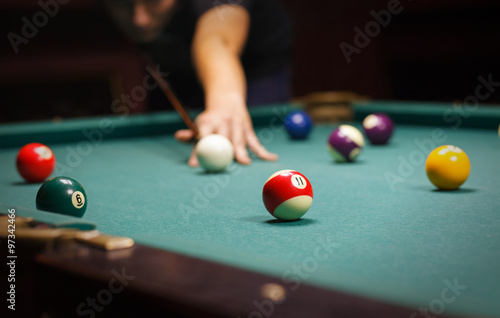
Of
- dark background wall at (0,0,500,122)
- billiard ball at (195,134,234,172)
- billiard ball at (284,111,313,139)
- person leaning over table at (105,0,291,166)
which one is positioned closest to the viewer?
billiard ball at (195,134,234,172)

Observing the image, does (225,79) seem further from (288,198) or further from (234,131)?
(288,198)

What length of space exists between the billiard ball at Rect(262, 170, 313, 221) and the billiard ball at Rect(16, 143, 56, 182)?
4.01 ft

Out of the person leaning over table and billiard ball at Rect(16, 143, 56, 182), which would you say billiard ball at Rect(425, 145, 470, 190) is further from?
the person leaning over table

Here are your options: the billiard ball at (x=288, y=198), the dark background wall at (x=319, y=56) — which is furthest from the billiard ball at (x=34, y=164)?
the dark background wall at (x=319, y=56)

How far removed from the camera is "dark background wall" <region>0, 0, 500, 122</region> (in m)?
6.96

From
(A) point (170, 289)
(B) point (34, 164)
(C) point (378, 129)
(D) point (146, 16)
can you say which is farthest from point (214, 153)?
(D) point (146, 16)

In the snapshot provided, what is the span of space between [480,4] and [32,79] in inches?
197

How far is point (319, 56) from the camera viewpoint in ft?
26.1

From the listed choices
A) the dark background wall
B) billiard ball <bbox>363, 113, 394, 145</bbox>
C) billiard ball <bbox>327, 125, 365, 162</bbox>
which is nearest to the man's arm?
billiard ball <bbox>327, 125, 365, 162</bbox>

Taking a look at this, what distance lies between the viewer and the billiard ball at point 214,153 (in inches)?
111

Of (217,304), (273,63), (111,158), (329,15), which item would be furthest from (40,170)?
(329,15)

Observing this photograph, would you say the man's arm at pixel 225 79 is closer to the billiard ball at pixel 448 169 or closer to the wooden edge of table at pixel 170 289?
the billiard ball at pixel 448 169

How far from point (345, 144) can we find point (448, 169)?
2.52ft

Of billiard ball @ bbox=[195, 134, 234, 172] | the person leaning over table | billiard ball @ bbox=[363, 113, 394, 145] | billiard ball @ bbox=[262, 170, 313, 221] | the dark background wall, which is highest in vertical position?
the dark background wall
